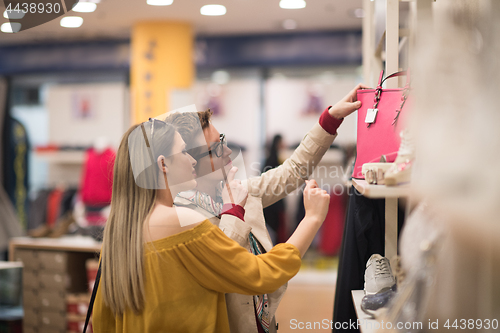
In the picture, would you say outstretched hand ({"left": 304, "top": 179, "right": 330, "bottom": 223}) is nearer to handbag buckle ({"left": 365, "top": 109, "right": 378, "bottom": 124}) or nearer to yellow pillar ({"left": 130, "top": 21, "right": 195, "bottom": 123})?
handbag buckle ({"left": 365, "top": 109, "right": 378, "bottom": 124})

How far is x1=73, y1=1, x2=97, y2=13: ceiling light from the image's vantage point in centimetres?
420

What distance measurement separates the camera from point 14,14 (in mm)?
3904

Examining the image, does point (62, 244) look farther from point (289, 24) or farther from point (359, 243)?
point (289, 24)

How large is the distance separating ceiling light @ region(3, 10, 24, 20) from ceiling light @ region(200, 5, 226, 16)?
1823 millimetres

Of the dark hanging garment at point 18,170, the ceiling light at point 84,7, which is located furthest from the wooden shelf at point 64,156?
the ceiling light at point 84,7

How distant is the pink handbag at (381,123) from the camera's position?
3.94 ft

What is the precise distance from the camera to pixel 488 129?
583mm

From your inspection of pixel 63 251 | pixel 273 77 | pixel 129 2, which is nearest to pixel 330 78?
pixel 273 77

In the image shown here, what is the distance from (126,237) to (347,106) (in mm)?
906

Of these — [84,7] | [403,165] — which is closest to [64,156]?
[84,7]

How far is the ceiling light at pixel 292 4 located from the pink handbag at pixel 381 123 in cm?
339

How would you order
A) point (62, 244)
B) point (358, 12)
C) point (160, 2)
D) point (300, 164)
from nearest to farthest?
point (300, 164) < point (62, 244) < point (160, 2) < point (358, 12)

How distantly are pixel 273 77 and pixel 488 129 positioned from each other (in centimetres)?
552

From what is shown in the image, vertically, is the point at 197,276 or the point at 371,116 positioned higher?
the point at 371,116
